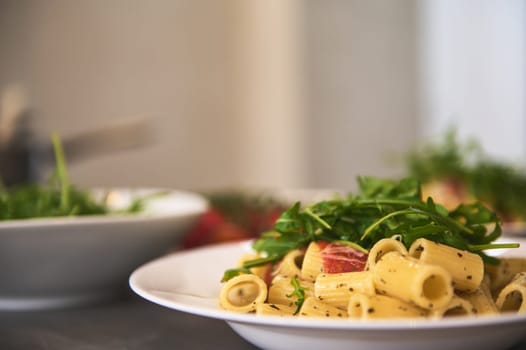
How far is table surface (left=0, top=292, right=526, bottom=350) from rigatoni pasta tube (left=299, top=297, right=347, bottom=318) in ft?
0.29

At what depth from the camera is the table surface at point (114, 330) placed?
68cm

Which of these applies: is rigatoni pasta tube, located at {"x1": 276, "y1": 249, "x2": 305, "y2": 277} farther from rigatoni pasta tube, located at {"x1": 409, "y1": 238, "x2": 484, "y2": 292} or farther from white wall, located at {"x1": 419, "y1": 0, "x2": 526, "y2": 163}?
white wall, located at {"x1": 419, "y1": 0, "x2": 526, "y2": 163}

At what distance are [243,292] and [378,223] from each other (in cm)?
18

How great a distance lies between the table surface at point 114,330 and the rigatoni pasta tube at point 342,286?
0.35 feet

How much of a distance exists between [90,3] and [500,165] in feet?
7.89

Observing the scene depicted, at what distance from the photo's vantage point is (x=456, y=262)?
1.96 ft

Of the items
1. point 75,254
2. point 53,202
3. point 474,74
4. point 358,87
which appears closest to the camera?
point 75,254

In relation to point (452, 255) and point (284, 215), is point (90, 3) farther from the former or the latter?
point (452, 255)

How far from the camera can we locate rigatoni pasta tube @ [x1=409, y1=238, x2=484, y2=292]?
59 cm

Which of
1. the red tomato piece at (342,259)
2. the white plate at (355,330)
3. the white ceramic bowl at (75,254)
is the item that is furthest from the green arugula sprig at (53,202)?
the red tomato piece at (342,259)

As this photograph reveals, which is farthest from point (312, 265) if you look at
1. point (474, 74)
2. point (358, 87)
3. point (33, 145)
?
point (474, 74)

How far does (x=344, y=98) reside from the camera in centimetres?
468

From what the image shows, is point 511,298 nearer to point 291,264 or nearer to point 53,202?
point 291,264

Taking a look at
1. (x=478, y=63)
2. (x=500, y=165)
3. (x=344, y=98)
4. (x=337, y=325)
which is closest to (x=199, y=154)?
(x=344, y=98)
